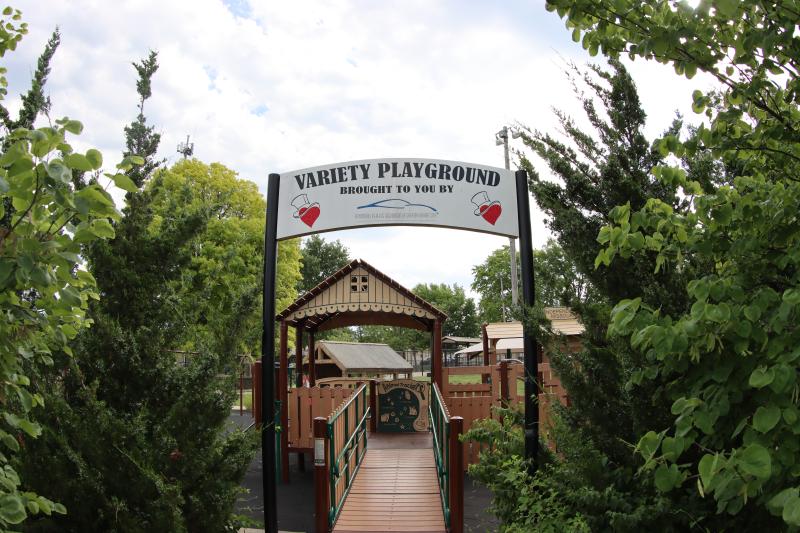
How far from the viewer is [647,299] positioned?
3730mm

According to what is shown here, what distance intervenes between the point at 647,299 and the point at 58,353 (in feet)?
11.6

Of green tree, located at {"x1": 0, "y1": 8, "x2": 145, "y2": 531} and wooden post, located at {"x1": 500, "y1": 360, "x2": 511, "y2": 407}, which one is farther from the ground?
green tree, located at {"x1": 0, "y1": 8, "x2": 145, "y2": 531}

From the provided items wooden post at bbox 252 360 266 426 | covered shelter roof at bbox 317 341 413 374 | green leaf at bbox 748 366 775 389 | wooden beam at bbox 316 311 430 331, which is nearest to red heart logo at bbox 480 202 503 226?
green leaf at bbox 748 366 775 389

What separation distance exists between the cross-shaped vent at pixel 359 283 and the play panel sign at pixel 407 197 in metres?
5.28

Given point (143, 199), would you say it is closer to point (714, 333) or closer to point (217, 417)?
point (217, 417)

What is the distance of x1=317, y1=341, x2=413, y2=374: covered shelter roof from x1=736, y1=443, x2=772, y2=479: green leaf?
1359 cm

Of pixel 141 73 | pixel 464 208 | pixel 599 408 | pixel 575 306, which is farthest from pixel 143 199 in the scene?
pixel 599 408

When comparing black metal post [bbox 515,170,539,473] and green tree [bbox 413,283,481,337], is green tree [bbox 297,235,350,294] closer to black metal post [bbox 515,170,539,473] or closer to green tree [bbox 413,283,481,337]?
green tree [bbox 413,283,481,337]

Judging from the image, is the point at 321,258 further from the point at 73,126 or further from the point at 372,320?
the point at 73,126

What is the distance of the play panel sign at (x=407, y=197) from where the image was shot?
212 inches

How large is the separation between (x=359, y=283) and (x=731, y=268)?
27.9ft

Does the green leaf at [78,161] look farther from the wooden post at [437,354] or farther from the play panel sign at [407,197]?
the wooden post at [437,354]

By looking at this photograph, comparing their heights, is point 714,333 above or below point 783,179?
below

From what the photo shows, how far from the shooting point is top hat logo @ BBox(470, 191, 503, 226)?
538 cm
